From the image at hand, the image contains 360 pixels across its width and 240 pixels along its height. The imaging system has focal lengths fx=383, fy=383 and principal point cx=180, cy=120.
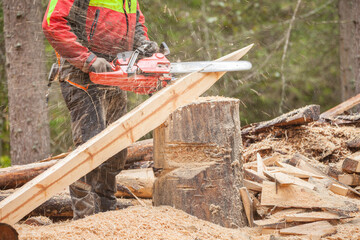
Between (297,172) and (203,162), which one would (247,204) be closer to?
(203,162)

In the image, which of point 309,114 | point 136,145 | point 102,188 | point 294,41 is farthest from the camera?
point 294,41

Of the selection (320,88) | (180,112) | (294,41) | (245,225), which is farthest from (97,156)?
(320,88)

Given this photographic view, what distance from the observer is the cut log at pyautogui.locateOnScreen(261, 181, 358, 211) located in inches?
109

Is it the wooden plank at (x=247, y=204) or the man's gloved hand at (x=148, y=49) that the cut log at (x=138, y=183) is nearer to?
the wooden plank at (x=247, y=204)

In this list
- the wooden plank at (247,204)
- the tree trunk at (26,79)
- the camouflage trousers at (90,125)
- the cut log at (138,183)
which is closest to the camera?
the wooden plank at (247,204)

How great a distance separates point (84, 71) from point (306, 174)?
6.72 ft

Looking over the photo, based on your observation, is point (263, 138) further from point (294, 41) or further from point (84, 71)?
point (294, 41)

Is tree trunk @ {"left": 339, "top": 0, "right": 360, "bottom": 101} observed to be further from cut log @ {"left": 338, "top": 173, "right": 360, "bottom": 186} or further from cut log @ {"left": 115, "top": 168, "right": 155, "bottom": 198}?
cut log @ {"left": 115, "top": 168, "right": 155, "bottom": 198}

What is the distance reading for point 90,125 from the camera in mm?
2992

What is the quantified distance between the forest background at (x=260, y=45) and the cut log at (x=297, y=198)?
211 centimetres

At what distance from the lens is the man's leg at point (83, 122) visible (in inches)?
117

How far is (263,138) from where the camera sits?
15.3ft

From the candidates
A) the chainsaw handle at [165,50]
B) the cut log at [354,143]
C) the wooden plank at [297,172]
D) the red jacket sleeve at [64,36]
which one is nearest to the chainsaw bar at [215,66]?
the chainsaw handle at [165,50]

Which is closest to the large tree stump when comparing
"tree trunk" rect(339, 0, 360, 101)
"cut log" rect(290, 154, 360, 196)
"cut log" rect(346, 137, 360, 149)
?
"cut log" rect(290, 154, 360, 196)
